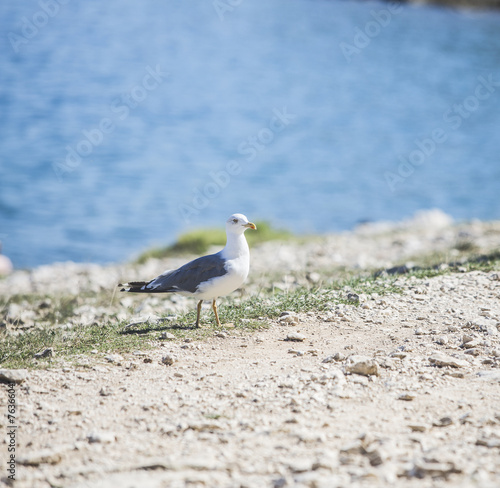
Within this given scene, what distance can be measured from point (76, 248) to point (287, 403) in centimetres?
1835

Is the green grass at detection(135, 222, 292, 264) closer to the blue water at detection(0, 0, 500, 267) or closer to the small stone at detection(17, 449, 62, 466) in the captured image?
the blue water at detection(0, 0, 500, 267)

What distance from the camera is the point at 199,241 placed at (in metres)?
16.5

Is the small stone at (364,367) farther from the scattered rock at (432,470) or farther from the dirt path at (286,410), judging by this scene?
the scattered rock at (432,470)

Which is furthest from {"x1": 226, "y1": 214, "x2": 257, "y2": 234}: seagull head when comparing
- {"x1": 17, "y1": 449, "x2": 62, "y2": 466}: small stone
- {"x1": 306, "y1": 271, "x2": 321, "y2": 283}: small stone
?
{"x1": 17, "y1": 449, "x2": 62, "y2": 466}: small stone

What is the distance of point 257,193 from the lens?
29.1 m
